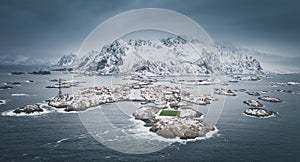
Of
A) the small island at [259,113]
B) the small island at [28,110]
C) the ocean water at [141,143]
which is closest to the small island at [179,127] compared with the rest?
the ocean water at [141,143]

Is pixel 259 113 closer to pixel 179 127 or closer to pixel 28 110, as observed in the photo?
pixel 179 127

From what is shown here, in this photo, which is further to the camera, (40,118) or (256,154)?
(40,118)

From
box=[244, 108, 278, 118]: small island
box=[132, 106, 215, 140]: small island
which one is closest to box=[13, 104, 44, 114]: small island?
box=[132, 106, 215, 140]: small island

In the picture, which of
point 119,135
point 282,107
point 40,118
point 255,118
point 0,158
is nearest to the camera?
point 0,158

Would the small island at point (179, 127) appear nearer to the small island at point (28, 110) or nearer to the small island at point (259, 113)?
the small island at point (259, 113)

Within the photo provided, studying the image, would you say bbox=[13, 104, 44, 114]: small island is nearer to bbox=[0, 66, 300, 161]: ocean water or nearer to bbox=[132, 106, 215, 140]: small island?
bbox=[0, 66, 300, 161]: ocean water

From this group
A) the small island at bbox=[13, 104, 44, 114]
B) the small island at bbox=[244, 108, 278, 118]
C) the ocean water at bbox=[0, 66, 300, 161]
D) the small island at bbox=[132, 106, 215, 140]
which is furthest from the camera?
the small island at bbox=[244, 108, 278, 118]

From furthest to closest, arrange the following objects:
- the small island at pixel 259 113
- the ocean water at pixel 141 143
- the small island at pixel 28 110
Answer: the small island at pixel 259 113, the small island at pixel 28 110, the ocean water at pixel 141 143

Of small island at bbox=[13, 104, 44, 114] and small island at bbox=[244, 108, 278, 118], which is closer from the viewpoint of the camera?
small island at bbox=[13, 104, 44, 114]

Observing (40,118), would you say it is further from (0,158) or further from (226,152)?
(226,152)

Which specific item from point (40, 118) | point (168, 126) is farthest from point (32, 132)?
point (168, 126)

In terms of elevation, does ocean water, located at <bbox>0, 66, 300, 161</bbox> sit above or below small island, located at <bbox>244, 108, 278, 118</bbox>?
below
